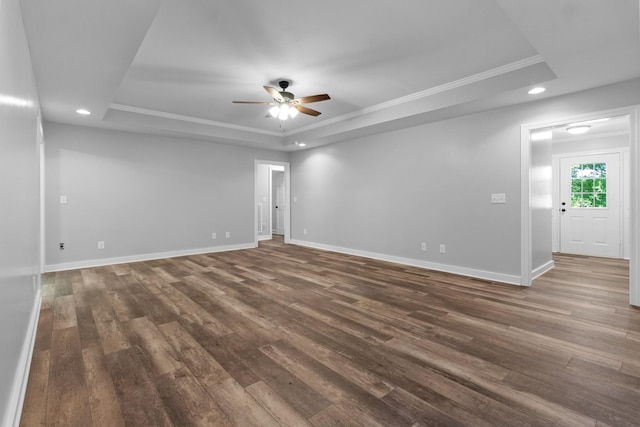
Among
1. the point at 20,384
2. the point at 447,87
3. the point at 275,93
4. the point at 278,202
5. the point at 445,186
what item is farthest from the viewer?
the point at 278,202

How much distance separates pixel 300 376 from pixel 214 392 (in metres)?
0.51

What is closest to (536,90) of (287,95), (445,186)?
(445,186)

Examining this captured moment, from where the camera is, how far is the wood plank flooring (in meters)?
1.60

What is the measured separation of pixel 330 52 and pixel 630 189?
3.45 metres

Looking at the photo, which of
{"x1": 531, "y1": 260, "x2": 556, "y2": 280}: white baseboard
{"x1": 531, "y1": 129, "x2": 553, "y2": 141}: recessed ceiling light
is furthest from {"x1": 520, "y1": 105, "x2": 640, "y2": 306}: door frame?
{"x1": 531, "y1": 260, "x2": 556, "y2": 280}: white baseboard

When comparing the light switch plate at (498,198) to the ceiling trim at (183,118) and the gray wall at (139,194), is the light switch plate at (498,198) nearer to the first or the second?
the ceiling trim at (183,118)

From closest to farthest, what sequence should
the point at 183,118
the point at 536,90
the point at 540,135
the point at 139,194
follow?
1. the point at 536,90
2. the point at 540,135
3. the point at 183,118
4. the point at 139,194

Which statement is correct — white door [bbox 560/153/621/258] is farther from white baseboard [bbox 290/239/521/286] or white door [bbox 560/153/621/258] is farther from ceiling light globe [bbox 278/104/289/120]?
ceiling light globe [bbox 278/104/289/120]

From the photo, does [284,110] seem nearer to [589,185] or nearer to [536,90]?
[536,90]

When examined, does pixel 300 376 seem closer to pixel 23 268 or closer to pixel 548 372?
pixel 548 372

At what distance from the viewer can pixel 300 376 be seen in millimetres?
1920

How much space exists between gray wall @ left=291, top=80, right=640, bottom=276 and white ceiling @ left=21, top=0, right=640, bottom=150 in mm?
276

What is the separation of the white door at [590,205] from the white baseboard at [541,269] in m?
1.82

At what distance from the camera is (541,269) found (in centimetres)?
452
